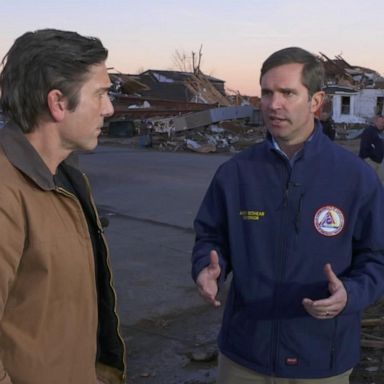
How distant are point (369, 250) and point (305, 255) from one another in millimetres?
269

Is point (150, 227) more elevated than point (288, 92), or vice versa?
point (288, 92)

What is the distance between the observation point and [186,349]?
16.6 feet

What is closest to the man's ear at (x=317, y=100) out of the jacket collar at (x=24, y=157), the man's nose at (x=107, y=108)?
the man's nose at (x=107, y=108)

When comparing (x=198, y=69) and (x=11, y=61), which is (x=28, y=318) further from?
(x=198, y=69)

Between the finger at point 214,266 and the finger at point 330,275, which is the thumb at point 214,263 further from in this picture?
the finger at point 330,275

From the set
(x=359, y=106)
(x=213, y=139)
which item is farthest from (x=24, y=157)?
(x=359, y=106)

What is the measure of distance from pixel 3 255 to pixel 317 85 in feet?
5.04

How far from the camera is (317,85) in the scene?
2.59m

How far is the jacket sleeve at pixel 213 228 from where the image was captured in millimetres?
2674

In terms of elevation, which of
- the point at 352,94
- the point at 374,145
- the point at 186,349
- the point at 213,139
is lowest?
the point at 186,349

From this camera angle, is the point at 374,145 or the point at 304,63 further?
the point at 374,145

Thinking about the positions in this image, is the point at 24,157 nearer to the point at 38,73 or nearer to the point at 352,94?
the point at 38,73

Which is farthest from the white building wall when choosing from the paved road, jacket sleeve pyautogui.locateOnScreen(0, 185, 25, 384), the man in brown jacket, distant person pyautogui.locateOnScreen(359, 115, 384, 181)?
jacket sleeve pyautogui.locateOnScreen(0, 185, 25, 384)

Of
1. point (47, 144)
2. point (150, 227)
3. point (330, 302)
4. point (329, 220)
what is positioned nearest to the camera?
point (47, 144)
